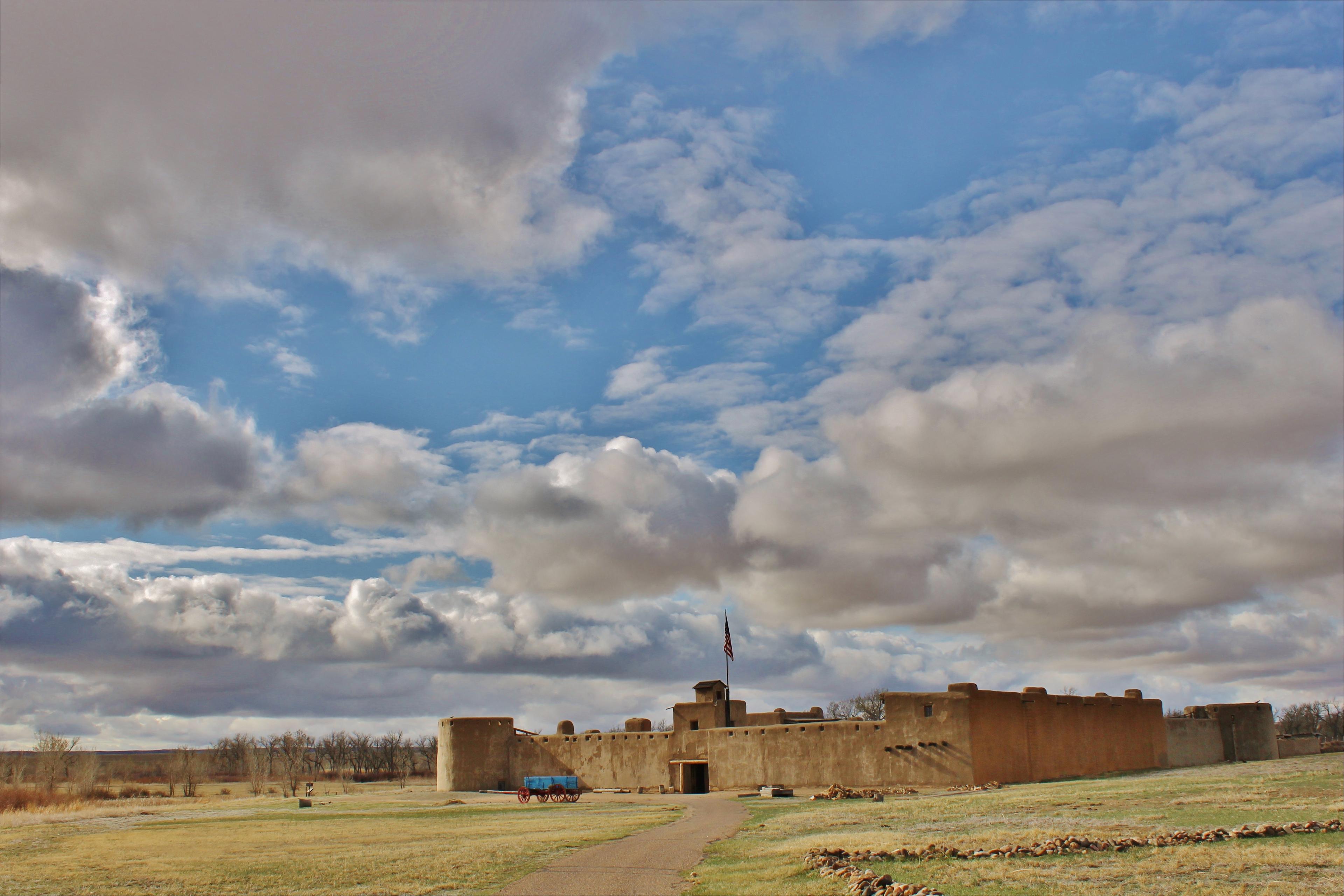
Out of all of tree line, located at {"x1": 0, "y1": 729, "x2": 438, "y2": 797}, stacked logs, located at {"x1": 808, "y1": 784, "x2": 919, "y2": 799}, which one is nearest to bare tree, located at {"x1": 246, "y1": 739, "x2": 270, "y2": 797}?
tree line, located at {"x1": 0, "y1": 729, "x2": 438, "y2": 797}

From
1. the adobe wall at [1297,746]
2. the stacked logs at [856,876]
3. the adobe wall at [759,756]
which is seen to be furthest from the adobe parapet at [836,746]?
the stacked logs at [856,876]

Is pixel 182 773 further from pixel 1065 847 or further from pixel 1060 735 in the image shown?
pixel 1065 847

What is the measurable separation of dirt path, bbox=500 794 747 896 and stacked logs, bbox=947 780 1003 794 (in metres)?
15.6

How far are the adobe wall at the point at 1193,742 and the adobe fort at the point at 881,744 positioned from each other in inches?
3.6

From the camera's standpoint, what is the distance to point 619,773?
55781 millimetres

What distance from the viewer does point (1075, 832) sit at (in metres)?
Answer: 18.7

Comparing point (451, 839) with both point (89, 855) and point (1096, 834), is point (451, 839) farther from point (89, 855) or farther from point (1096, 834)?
point (1096, 834)

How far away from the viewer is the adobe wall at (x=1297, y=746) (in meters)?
62.9

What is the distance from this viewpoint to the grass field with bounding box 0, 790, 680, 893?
17234 mm

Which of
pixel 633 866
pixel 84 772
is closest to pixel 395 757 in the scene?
pixel 84 772

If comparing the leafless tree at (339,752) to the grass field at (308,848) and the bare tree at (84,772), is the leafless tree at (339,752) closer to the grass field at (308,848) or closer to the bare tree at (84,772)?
the bare tree at (84,772)

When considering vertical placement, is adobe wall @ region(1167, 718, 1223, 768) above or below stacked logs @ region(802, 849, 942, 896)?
below

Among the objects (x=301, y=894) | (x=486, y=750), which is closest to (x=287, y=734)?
(x=486, y=750)

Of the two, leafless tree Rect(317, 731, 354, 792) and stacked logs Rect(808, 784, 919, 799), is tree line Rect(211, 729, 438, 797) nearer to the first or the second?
leafless tree Rect(317, 731, 354, 792)
